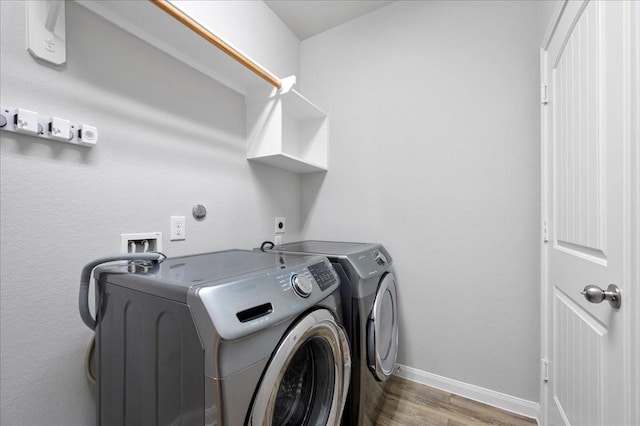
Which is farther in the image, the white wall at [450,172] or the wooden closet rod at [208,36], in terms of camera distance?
the white wall at [450,172]

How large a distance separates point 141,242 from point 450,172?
180 centimetres

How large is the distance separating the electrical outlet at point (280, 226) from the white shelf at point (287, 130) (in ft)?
1.35

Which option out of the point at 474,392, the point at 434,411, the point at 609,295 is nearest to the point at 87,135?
the point at 609,295

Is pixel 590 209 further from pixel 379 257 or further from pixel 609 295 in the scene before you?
pixel 379 257

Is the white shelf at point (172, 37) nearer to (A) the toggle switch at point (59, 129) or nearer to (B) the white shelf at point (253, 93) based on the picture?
(B) the white shelf at point (253, 93)

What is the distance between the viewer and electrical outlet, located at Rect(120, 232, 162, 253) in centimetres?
114

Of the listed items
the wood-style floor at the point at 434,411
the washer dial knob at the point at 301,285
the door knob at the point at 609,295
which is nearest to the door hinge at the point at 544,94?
the door knob at the point at 609,295

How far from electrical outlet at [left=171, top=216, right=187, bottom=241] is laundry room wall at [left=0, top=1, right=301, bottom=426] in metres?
0.03

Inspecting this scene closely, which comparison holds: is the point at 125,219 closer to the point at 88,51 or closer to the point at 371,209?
the point at 88,51

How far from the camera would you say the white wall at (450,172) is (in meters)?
1.52

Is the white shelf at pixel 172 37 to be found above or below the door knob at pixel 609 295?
above

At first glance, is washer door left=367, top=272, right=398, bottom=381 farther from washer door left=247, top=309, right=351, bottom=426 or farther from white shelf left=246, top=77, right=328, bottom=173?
white shelf left=246, top=77, right=328, bottom=173

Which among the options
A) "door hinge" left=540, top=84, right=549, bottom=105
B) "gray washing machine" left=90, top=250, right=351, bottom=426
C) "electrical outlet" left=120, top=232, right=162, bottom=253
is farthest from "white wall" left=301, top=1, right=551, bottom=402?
"electrical outlet" left=120, top=232, right=162, bottom=253

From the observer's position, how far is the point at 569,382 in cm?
105
